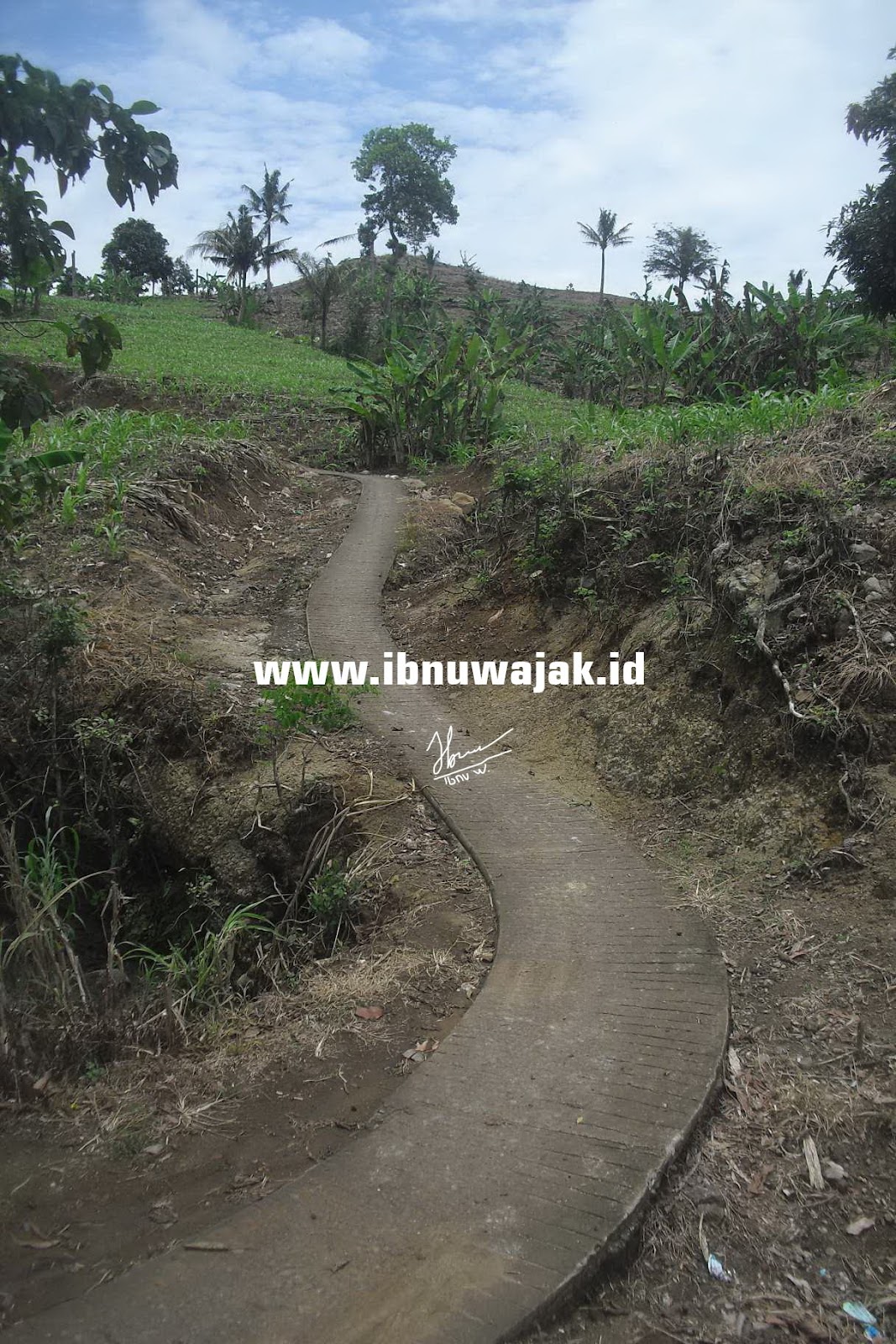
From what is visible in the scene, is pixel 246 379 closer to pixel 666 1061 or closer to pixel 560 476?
pixel 560 476

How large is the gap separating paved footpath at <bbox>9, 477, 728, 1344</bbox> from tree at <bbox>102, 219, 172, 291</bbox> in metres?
53.0

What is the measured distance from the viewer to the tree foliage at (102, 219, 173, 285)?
48.9 m

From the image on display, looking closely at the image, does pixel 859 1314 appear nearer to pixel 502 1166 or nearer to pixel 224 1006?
pixel 502 1166

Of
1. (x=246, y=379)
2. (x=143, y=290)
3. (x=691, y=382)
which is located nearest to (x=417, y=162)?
(x=143, y=290)

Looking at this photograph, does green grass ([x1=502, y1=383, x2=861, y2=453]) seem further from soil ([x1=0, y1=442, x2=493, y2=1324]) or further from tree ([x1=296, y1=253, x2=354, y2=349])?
tree ([x1=296, y1=253, x2=354, y2=349])

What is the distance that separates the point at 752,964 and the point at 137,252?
54.6 meters

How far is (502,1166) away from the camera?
2.39 metres

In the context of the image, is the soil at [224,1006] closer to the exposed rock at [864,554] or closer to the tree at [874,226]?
the exposed rock at [864,554]

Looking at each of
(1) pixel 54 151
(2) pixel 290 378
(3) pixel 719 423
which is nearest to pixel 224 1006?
(1) pixel 54 151

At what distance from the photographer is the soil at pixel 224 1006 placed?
7.95ft

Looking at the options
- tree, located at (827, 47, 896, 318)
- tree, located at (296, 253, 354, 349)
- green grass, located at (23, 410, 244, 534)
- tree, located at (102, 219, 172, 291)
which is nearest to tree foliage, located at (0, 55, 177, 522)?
green grass, located at (23, 410, 244, 534)

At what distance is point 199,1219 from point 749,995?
6.23ft

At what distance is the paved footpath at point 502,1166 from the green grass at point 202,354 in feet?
36.5

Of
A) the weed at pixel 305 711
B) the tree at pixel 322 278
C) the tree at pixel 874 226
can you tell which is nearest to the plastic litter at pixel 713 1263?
the weed at pixel 305 711
